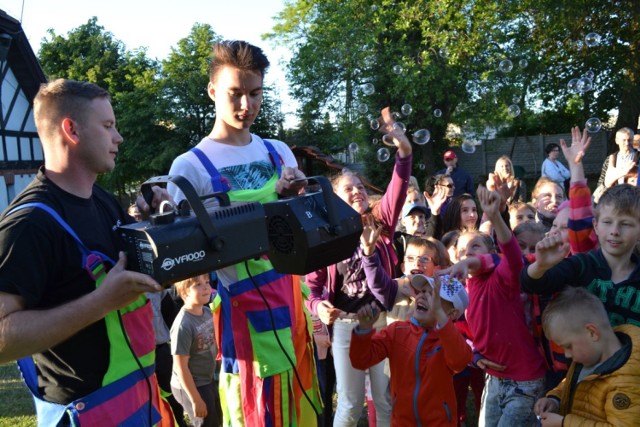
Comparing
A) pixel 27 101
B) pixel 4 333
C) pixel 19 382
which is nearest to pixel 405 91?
pixel 27 101

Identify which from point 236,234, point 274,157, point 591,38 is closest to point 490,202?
point 274,157

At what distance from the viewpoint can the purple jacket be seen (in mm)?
3395

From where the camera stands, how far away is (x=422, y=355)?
10.8 ft

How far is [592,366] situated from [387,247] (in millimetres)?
1733

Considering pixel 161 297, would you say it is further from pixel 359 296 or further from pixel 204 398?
pixel 359 296

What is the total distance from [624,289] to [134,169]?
31981 millimetres

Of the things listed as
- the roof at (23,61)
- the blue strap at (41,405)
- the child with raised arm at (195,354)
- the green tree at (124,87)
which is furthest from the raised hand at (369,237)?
the green tree at (124,87)

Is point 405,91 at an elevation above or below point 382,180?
above

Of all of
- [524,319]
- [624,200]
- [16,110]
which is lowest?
[524,319]

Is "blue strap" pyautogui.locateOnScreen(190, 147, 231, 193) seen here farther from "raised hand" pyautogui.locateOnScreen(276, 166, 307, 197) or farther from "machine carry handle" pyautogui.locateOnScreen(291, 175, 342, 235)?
"machine carry handle" pyautogui.locateOnScreen(291, 175, 342, 235)

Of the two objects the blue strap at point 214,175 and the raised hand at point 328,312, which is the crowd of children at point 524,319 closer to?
the raised hand at point 328,312

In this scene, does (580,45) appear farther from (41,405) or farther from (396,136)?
(41,405)

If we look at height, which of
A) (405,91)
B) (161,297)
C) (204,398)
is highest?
(405,91)

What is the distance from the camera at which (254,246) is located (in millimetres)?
1865
